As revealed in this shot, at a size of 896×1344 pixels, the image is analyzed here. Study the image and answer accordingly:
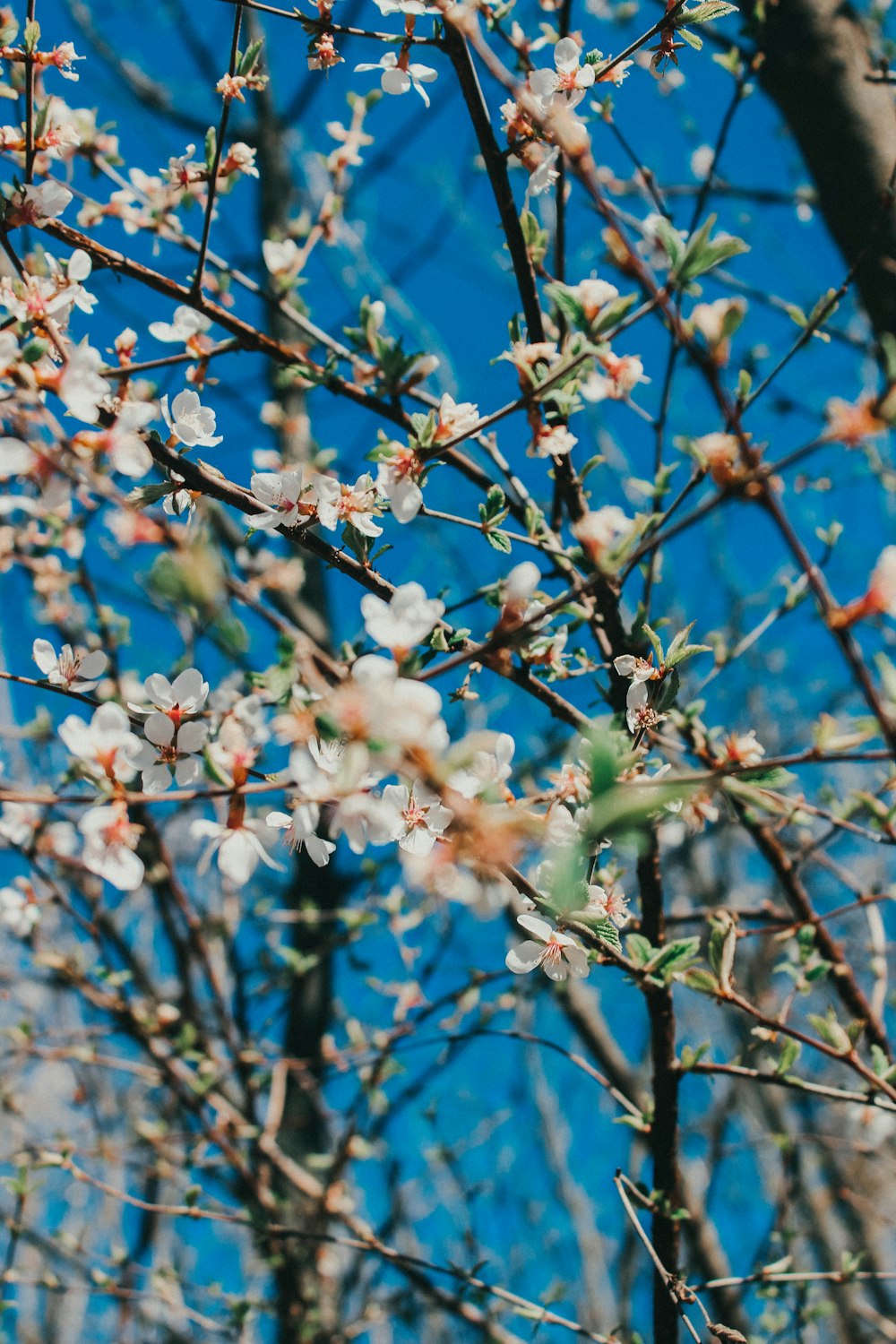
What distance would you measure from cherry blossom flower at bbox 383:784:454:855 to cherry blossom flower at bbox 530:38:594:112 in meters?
0.86

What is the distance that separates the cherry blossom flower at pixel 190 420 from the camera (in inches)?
39.6

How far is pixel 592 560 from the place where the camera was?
2.75 feet

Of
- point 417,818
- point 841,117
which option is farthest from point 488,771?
point 841,117

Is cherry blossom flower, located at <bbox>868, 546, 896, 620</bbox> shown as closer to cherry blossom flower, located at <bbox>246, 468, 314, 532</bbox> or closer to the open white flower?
cherry blossom flower, located at <bbox>246, 468, 314, 532</bbox>

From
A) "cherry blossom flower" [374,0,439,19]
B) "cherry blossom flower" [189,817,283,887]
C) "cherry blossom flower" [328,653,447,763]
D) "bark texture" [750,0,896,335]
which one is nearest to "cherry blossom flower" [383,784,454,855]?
"cherry blossom flower" [189,817,283,887]

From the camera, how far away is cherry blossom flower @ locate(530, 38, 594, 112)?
3.49 ft

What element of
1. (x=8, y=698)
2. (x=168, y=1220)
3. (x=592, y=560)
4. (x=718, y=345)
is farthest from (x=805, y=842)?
(x=168, y=1220)

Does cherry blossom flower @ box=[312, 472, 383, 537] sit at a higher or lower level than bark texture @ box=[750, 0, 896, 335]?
lower

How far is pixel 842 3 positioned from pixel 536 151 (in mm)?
1196

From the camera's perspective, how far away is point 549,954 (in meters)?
0.99

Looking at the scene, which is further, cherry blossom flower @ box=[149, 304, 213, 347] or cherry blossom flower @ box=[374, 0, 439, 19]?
cherry blossom flower @ box=[149, 304, 213, 347]

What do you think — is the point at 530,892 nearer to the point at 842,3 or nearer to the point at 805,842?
the point at 805,842

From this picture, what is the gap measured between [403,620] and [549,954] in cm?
48

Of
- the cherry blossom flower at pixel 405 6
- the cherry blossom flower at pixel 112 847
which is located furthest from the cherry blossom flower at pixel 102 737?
the cherry blossom flower at pixel 405 6
